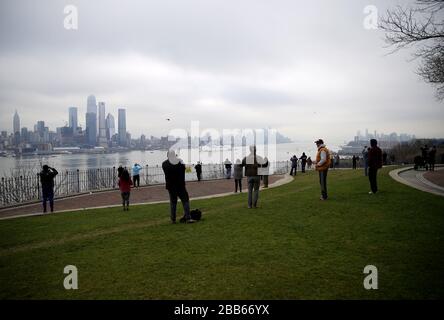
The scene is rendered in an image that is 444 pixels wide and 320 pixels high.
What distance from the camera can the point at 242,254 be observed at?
19.8ft

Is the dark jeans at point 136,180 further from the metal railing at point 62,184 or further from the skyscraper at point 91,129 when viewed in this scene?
the skyscraper at point 91,129

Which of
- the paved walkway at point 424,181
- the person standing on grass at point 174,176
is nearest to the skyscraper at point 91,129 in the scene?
the paved walkway at point 424,181

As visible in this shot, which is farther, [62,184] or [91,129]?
[91,129]

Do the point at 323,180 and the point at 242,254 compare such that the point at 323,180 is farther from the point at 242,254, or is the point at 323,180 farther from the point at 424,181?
the point at 424,181

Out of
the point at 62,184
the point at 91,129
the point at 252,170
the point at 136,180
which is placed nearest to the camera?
the point at 252,170

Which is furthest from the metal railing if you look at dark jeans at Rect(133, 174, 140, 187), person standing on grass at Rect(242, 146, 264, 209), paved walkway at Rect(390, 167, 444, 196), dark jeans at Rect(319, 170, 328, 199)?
paved walkway at Rect(390, 167, 444, 196)

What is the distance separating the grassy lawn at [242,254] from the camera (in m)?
4.52

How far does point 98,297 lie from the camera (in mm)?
4445

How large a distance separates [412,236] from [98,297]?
6.34 metres

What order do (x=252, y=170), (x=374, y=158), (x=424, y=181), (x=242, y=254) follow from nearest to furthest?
1. (x=242, y=254)
2. (x=252, y=170)
3. (x=374, y=158)
4. (x=424, y=181)

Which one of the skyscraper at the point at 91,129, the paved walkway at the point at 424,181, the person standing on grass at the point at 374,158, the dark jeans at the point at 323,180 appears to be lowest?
the paved walkway at the point at 424,181

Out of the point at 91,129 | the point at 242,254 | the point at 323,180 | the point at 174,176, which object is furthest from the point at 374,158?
the point at 91,129

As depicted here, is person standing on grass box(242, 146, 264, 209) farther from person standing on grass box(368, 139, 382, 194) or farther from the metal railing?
the metal railing
